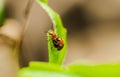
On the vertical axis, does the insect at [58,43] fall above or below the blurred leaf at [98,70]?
above

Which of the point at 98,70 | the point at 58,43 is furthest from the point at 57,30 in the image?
the point at 98,70

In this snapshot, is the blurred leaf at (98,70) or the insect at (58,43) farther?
the insect at (58,43)

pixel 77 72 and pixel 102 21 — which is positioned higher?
pixel 102 21

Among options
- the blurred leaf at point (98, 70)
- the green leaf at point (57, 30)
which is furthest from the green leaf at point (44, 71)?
the green leaf at point (57, 30)

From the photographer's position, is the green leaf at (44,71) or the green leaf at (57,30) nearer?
the green leaf at (44,71)

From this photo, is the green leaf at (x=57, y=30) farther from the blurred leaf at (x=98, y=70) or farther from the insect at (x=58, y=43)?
the blurred leaf at (x=98, y=70)

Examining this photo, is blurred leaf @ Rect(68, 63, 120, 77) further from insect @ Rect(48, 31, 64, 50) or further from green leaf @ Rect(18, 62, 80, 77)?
insect @ Rect(48, 31, 64, 50)

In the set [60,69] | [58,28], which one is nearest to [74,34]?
[58,28]

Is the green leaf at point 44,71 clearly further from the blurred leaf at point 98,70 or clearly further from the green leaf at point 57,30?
the green leaf at point 57,30

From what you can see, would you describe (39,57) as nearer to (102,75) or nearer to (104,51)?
(104,51)

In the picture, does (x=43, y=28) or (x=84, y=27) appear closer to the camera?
(x=43, y=28)

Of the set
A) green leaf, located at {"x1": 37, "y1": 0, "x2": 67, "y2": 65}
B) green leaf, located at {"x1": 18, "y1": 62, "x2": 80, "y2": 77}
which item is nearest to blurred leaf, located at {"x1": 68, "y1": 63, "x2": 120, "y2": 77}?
green leaf, located at {"x1": 18, "y1": 62, "x2": 80, "y2": 77}
